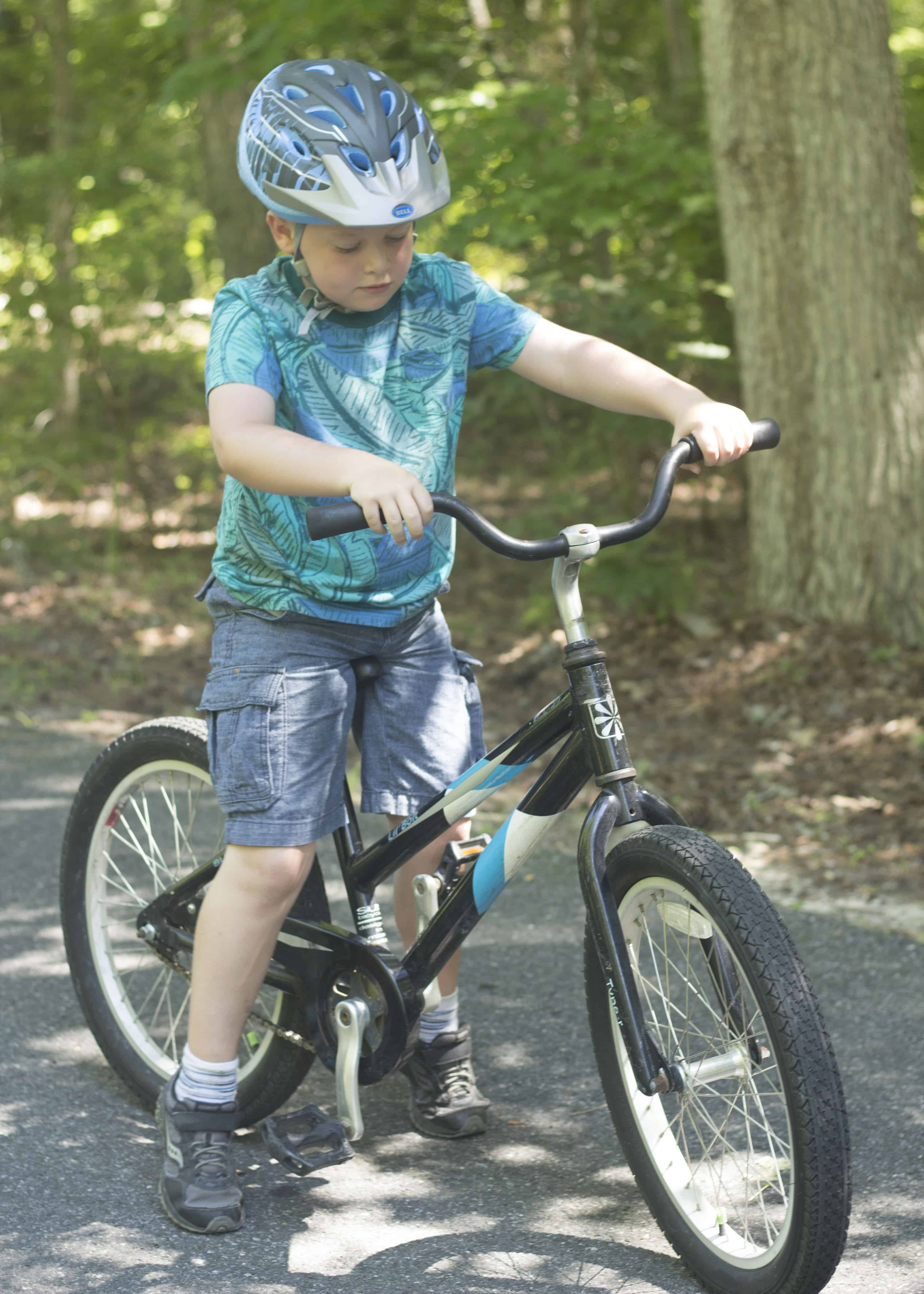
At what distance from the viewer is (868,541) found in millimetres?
5988

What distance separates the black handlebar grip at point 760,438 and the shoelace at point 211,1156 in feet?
5.02

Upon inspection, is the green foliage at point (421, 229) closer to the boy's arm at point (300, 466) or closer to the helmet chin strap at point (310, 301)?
the helmet chin strap at point (310, 301)

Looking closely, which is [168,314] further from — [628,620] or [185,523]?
[628,620]

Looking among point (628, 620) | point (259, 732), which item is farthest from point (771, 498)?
point (259, 732)

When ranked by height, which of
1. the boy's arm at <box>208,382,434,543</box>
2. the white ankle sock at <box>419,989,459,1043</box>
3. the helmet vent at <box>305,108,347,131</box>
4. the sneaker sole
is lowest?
the sneaker sole

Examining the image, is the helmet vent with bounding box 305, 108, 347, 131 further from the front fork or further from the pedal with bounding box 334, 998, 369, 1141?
the pedal with bounding box 334, 998, 369, 1141

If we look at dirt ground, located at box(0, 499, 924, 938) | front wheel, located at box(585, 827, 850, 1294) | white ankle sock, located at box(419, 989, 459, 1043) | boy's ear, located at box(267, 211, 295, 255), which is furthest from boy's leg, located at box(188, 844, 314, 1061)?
dirt ground, located at box(0, 499, 924, 938)

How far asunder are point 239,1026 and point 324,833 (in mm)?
406

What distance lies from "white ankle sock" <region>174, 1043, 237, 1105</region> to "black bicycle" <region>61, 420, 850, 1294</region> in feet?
0.36

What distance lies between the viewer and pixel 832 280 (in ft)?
19.6

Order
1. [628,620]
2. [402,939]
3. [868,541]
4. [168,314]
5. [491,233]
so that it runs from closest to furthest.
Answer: [402,939] < [868,541] < [491,233] < [628,620] < [168,314]

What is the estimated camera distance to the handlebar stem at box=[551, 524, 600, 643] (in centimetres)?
220

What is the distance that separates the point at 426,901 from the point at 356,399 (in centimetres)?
94

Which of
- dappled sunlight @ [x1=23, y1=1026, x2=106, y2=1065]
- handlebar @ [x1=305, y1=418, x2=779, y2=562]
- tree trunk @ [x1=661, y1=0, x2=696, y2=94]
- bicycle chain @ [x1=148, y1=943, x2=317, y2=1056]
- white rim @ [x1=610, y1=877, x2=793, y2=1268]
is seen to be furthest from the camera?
tree trunk @ [x1=661, y1=0, x2=696, y2=94]
